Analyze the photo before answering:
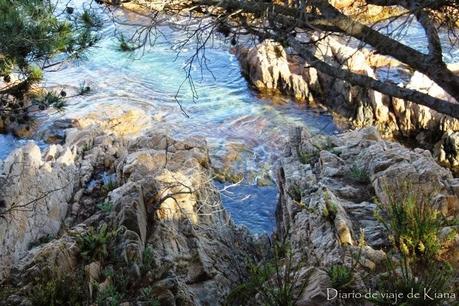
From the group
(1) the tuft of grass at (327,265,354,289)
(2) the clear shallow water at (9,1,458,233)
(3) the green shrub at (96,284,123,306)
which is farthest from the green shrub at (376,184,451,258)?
(2) the clear shallow water at (9,1,458,233)

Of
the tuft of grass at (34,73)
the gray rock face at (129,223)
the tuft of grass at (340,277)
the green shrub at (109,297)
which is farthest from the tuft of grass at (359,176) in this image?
the tuft of grass at (34,73)

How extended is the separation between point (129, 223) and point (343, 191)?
3207mm

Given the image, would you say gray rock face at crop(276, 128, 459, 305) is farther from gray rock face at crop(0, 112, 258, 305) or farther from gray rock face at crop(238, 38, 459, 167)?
gray rock face at crop(238, 38, 459, 167)

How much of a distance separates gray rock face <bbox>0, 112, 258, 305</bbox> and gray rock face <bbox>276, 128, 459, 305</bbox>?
40.1 inches

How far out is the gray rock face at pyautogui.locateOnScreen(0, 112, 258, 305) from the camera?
531 centimetres

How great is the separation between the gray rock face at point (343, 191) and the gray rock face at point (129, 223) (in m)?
1.02

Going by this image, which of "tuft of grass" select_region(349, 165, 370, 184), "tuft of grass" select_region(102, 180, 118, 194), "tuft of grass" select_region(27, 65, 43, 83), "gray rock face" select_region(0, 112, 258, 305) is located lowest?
"tuft of grass" select_region(102, 180, 118, 194)

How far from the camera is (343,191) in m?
7.35

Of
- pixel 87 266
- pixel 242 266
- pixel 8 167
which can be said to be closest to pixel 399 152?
pixel 242 266

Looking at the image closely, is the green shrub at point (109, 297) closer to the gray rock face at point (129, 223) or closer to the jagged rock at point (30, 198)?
the gray rock face at point (129, 223)

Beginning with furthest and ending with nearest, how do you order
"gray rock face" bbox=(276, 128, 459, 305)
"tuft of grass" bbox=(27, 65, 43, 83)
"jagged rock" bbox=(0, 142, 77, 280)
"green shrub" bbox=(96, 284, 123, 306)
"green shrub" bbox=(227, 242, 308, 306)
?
"jagged rock" bbox=(0, 142, 77, 280), "gray rock face" bbox=(276, 128, 459, 305), "tuft of grass" bbox=(27, 65, 43, 83), "green shrub" bbox=(96, 284, 123, 306), "green shrub" bbox=(227, 242, 308, 306)

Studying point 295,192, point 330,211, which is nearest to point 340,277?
point 330,211

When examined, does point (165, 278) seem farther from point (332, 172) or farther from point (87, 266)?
point (332, 172)

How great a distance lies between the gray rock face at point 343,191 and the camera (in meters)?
5.60
